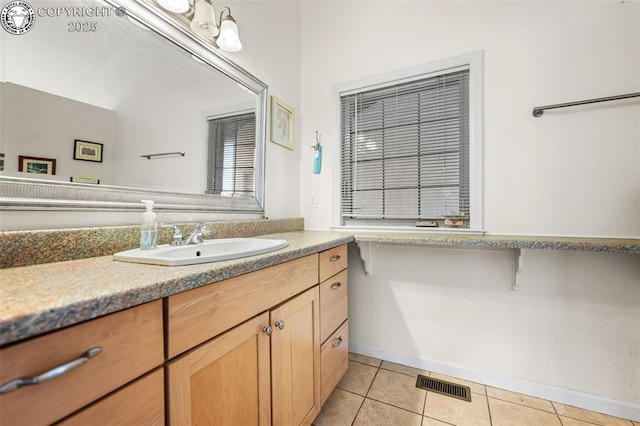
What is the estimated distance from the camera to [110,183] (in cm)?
100

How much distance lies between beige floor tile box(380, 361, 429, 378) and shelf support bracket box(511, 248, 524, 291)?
2.58 ft

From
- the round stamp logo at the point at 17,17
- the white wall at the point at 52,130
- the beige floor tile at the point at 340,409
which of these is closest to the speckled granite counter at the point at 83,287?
the white wall at the point at 52,130

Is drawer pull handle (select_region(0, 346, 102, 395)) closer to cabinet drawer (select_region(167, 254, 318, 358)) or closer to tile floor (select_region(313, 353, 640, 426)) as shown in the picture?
cabinet drawer (select_region(167, 254, 318, 358))

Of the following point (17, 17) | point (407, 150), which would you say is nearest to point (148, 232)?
point (17, 17)

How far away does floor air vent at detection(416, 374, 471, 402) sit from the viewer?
1.52 m

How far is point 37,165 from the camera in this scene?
82 cm

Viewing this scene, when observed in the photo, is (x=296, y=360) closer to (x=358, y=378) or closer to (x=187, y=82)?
(x=358, y=378)

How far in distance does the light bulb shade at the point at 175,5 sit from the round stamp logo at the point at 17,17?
18.1 inches

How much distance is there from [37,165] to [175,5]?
84cm

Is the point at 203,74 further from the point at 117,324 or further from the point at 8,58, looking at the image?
the point at 117,324

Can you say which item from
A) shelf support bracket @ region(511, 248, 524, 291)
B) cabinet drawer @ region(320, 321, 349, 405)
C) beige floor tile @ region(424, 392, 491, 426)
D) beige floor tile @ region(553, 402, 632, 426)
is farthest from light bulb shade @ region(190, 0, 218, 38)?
beige floor tile @ region(553, 402, 632, 426)

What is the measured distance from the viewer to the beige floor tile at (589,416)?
1.33 metres

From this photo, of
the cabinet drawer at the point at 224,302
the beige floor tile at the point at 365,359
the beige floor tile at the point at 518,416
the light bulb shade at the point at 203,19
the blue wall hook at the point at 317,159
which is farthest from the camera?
the blue wall hook at the point at 317,159

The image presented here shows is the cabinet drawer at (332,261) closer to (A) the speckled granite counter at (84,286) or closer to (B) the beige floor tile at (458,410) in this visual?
(A) the speckled granite counter at (84,286)
